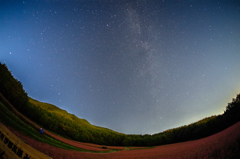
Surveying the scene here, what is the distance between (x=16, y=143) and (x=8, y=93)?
19056 mm

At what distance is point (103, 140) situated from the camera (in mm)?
32031

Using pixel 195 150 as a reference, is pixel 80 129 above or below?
below

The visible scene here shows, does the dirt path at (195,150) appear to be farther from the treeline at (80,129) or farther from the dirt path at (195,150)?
the treeline at (80,129)

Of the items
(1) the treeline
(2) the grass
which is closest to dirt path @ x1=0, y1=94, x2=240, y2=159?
(2) the grass

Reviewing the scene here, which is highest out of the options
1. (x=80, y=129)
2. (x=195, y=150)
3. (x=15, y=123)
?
(x=195, y=150)

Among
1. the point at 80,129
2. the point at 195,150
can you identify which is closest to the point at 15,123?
the point at 195,150

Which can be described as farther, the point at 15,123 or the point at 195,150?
the point at 15,123

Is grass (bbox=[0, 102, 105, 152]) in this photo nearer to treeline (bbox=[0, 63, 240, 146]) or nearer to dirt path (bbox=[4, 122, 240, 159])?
dirt path (bbox=[4, 122, 240, 159])

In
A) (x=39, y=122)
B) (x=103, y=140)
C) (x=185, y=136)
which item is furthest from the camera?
(x=103, y=140)

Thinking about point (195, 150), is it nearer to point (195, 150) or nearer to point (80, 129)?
point (195, 150)

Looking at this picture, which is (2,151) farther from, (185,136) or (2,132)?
(185,136)

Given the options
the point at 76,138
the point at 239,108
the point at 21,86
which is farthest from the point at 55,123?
the point at 239,108

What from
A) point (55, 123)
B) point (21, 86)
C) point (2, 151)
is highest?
point (21, 86)

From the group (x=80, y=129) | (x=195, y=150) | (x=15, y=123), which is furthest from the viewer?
(x=80, y=129)
